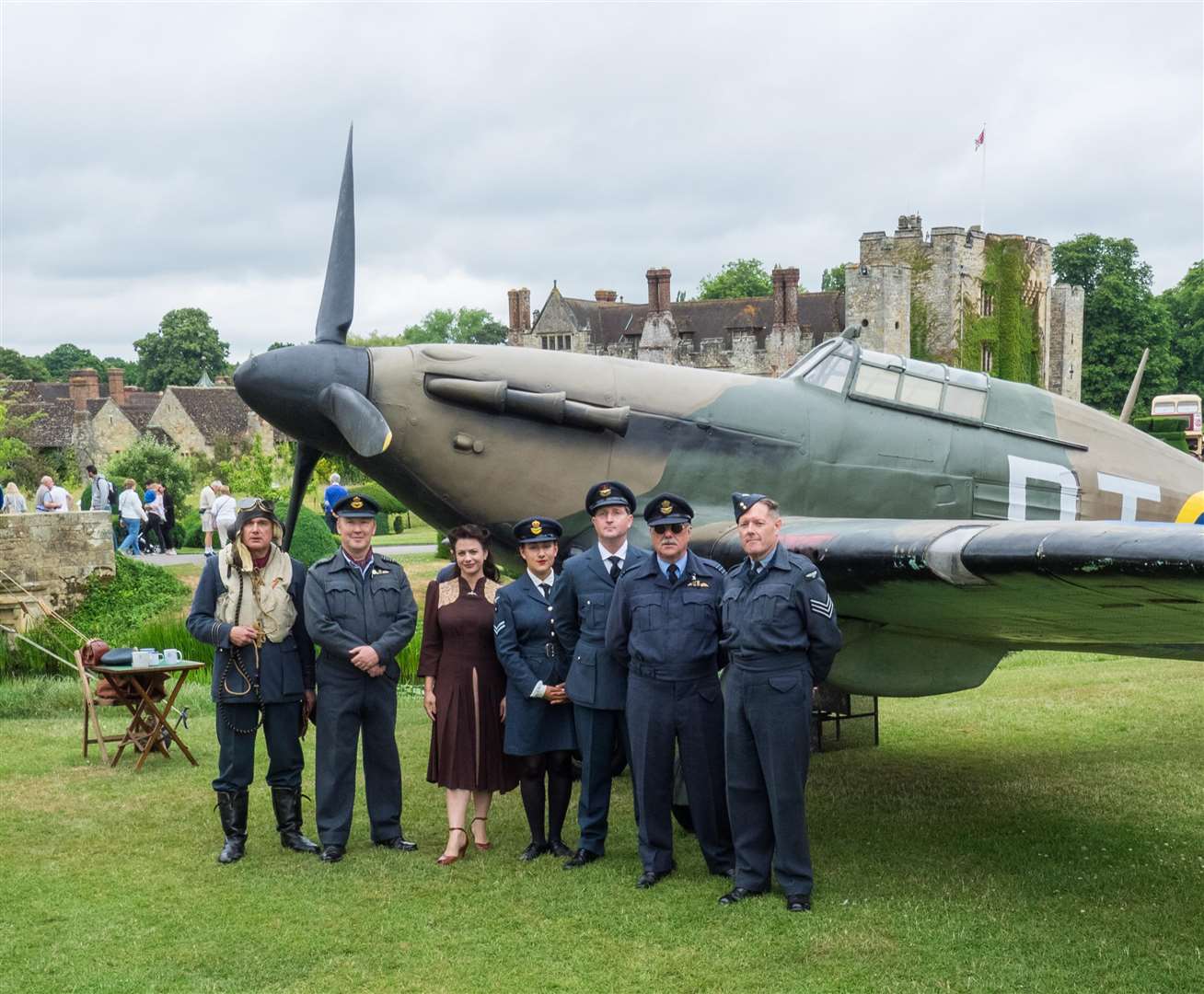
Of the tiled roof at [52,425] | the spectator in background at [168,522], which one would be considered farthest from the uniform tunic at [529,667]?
the tiled roof at [52,425]

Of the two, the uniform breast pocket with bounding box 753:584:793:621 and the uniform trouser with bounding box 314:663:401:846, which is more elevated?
the uniform breast pocket with bounding box 753:584:793:621

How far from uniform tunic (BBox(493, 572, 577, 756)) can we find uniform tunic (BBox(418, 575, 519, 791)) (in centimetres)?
12

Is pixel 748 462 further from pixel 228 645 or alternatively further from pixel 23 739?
pixel 23 739

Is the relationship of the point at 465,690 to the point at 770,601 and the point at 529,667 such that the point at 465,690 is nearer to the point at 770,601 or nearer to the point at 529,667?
the point at 529,667

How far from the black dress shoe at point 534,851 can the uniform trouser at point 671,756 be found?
2.20 ft

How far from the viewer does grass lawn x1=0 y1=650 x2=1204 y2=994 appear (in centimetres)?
491

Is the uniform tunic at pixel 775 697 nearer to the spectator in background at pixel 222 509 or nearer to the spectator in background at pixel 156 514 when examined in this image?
the spectator in background at pixel 222 509

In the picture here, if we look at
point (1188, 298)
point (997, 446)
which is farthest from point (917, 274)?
point (997, 446)

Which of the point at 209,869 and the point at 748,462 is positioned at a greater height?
the point at 748,462

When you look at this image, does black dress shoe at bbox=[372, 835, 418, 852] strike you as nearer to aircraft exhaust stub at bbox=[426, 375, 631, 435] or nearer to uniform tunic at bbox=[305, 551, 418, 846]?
uniform tunic at bbox=[305, 551, 418, 846]

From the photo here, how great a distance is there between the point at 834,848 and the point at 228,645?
3359 mm

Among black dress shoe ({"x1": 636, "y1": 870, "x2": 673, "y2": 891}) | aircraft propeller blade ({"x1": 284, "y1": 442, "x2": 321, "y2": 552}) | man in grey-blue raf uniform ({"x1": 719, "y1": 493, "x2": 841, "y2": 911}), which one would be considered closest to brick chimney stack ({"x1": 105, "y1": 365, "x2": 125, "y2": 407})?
aircraft propeller blade ({"x1": 284, "y1": 442, "x2": 321, "y2": 552})

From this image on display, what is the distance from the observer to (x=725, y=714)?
571 centimetres

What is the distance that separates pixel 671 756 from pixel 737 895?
0.70 metres
